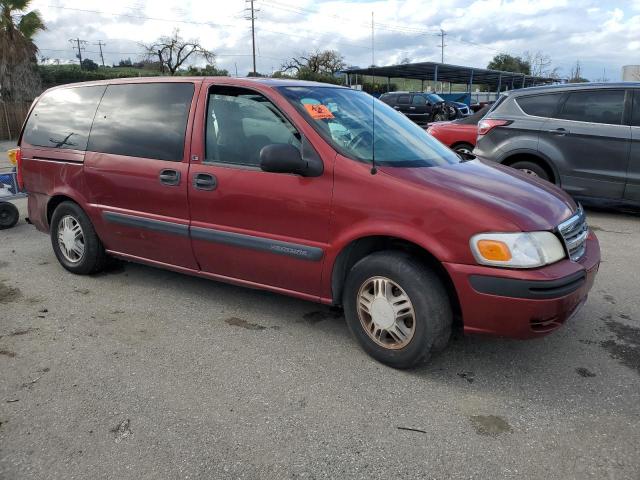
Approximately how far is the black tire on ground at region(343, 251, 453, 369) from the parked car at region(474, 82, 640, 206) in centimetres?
475

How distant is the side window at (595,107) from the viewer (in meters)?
6.72

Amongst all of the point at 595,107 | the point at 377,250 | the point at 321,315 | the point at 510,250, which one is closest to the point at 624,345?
the point at 510,250

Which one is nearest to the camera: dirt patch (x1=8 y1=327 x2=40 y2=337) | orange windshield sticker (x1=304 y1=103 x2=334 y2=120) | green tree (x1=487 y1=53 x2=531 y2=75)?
orange windshield sticker (x1=304 y1=103 x2=334 y2=120)

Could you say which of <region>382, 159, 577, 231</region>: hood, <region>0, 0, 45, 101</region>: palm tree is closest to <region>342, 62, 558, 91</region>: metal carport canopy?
<region>0, 0, 45, 101</region>: palm tree

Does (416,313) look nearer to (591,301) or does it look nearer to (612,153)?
(591,301)

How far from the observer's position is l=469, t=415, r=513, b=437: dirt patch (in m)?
2.64

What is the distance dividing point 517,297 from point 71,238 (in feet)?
12.4

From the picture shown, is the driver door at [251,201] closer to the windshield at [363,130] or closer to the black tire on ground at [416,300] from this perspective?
the windshield at [363,130]

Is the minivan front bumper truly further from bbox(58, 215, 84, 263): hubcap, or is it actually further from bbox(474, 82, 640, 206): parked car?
bbox(474, 82, 640, 206): parked car

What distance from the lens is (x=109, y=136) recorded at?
441 centimetres

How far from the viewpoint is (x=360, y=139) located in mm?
3518

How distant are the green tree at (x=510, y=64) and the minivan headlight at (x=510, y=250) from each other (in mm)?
65931

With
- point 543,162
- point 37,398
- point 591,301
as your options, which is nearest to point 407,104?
point 543,162

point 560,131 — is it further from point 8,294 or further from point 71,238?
point 8,294
